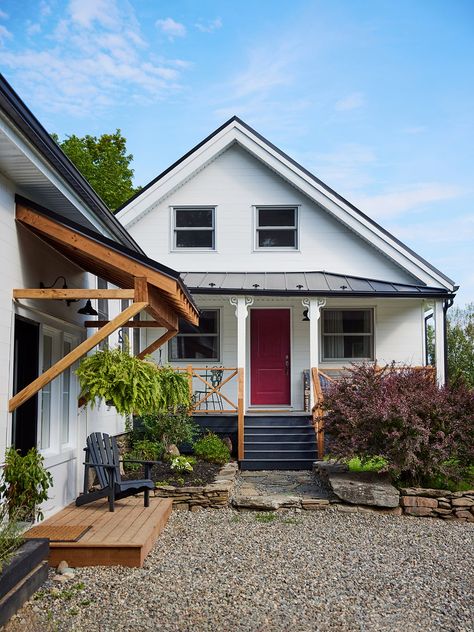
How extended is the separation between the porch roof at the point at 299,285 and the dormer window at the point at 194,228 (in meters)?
0.84

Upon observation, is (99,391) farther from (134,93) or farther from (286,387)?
(134,93)

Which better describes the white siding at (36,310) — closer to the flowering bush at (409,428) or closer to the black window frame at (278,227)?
the flowering bush at (409,428)

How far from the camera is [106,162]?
29516 mm

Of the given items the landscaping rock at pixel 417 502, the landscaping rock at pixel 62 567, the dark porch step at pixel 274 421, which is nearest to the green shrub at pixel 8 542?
the landscaping rock at pixel 62 567

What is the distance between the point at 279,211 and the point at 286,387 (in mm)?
4059

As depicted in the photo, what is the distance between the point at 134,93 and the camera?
26734 millimetres

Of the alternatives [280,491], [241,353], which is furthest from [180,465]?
[241,353]

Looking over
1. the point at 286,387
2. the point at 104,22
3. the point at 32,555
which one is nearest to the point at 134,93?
the point at 104,22

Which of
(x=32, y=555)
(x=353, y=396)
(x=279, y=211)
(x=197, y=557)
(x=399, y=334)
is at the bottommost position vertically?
(x=197, y=557)

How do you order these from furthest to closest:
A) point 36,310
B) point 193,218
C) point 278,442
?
point 193,218 → point 278,442 → point 36,310

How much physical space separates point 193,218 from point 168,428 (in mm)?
5778

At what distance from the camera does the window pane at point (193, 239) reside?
619 inches

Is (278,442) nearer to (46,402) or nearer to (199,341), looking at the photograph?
(199,341)

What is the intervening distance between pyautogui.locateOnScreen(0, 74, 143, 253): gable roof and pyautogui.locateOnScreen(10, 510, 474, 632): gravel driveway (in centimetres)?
361
